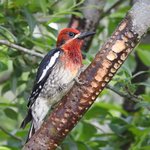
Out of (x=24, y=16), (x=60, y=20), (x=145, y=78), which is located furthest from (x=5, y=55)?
(x=145, y=78)

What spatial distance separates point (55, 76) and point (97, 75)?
1181mm

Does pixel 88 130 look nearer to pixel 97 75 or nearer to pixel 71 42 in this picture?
pixel 71 42

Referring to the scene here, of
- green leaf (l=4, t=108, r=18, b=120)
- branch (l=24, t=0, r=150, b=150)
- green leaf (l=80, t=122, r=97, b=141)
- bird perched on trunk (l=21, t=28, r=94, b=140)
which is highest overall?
branch (l=24, t=0, r=150, b=150)

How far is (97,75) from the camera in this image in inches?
111

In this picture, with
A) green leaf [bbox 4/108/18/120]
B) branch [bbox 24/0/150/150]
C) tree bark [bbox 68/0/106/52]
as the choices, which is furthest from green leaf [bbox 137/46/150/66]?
branch [bbox 24/0/150/150]

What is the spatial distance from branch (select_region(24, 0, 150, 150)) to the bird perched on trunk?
86 centimetres

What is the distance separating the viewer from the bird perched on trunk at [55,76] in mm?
3857

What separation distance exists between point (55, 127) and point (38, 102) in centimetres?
108

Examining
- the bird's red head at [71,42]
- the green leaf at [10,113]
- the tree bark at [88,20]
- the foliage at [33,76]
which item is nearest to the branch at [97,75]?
the foliage at [33,76]

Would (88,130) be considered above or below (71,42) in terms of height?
below

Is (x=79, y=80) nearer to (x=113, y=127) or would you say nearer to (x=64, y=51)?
(x=64, y=51)

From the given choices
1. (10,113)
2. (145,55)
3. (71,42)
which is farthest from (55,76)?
(145,55)

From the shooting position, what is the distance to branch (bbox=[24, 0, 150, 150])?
2771 millimetres

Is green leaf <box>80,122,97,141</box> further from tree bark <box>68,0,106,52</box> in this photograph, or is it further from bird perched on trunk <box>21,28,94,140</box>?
tree bark <box>68,0,106,52</box>
